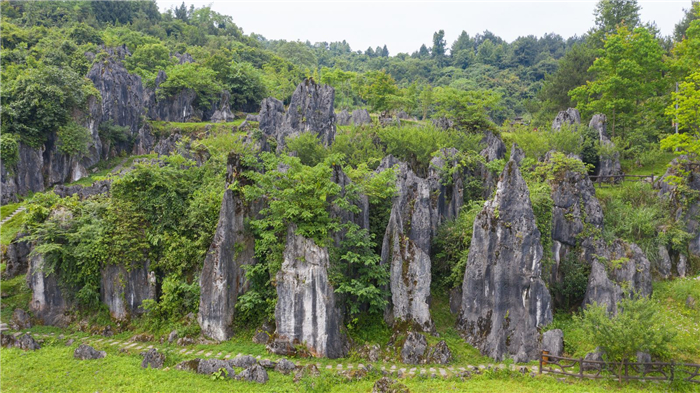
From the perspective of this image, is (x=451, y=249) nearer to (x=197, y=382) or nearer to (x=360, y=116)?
(x=197, y=382)

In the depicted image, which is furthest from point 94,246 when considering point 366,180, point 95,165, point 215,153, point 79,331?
point 95,165

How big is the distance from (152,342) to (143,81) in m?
41.3

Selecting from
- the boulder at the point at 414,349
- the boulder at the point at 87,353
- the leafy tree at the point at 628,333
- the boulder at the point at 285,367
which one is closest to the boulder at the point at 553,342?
the leafy tree at the point at 628,333

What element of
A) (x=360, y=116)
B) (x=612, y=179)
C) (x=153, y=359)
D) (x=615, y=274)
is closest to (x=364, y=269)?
(x=153, y=359)

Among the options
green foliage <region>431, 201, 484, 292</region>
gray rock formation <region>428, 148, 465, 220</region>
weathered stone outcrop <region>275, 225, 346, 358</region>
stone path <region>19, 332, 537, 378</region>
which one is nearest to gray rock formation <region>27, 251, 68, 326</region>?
stone path <region>19, 332, 537, 378</region>

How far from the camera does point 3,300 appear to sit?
62.8 feet

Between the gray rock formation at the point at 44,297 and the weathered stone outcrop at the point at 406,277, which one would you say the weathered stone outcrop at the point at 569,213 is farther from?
the gray rock formation at the point at 44,297

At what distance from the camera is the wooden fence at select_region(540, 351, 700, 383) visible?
1363cm

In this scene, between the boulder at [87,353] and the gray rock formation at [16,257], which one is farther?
the gray rock formation at [16,257]

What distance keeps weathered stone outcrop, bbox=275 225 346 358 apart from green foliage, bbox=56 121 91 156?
27.6m

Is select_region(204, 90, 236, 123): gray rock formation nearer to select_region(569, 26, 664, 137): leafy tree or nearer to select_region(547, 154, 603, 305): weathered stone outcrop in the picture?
select_region(547, 154, 603, 305): weathered stone outcrop

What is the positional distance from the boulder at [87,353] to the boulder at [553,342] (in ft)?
59.3

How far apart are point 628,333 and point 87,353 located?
20.7 metres

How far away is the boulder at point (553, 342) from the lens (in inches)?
604
